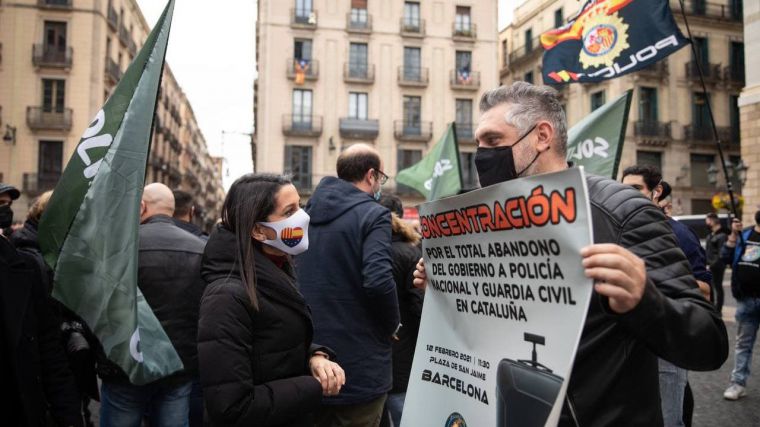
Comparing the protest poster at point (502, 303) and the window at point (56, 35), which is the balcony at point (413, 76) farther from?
the protest poster at point (502, 303)

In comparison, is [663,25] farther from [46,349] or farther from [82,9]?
[82,9]

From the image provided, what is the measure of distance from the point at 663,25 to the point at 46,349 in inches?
212

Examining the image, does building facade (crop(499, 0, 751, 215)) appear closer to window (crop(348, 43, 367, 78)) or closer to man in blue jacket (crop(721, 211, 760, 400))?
window (crop(348, 43, 367, 78))

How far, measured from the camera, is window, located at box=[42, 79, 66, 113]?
28453 millimetres

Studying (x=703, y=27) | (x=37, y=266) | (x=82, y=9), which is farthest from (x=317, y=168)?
(x=37, y=266)

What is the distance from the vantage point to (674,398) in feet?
11.4

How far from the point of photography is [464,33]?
108 ft

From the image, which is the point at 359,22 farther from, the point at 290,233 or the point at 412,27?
the point at 290,233

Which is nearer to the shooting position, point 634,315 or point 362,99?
point 634,315

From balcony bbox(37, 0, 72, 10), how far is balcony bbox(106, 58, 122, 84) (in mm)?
3123

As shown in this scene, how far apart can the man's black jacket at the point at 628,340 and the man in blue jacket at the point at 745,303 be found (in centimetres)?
453

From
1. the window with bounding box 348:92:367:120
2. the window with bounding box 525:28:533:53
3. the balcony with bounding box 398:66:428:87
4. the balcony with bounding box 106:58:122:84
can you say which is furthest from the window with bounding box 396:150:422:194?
the balcony with bounding box 106:58:122:84

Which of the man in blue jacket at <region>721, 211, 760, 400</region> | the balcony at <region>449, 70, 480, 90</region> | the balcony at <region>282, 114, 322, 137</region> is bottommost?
the man in blue jacket at <region>721, 211, 760, 400</region>

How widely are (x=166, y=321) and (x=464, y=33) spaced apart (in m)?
32.4
